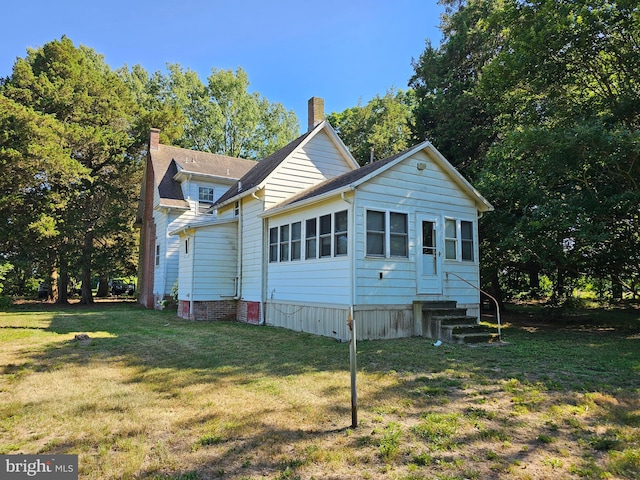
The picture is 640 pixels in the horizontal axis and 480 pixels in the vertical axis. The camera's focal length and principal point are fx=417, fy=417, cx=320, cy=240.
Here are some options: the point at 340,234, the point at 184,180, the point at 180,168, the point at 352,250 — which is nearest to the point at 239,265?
the point at 340,234

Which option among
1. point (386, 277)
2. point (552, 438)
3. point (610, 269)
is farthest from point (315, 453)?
point (610, 269)

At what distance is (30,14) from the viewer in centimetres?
1019

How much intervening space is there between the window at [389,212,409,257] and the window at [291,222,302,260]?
2862 mm

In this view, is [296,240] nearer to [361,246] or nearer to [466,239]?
[361,246]

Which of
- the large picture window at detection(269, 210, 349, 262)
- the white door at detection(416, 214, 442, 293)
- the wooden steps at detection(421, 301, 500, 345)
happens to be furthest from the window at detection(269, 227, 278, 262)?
the wooden steps at detection(421, 301, 500, 345)

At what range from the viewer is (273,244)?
1349 centimetres

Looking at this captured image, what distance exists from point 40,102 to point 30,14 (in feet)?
50.4

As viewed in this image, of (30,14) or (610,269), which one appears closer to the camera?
(30,14)

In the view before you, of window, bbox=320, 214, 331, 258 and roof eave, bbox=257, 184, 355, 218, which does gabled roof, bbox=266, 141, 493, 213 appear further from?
window, bbox=320, 214, 331, 258

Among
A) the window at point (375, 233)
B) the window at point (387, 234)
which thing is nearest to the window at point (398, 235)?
the window at point (387, 234)

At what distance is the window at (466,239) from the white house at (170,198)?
10.5 metres

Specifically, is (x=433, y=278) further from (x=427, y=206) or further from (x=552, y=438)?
(x=552, y=438)

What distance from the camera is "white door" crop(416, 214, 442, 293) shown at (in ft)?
35.5

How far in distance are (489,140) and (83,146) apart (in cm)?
2110
